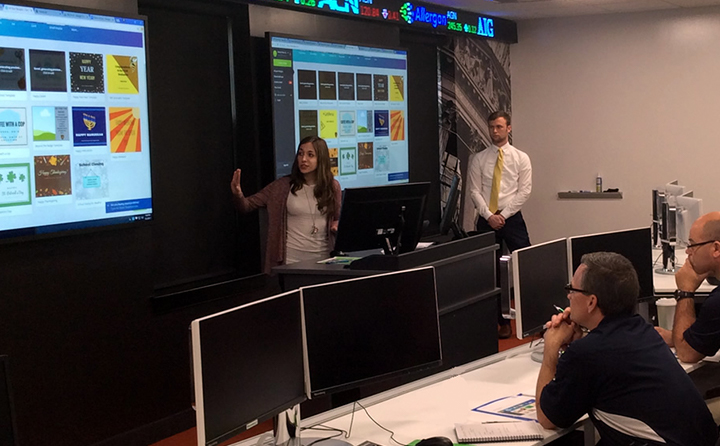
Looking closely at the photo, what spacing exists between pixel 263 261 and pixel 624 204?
472 centimetres

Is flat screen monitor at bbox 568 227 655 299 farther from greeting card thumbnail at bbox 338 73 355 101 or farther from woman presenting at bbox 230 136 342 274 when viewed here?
greeting card thumbnail at bbox 338 73 355 101

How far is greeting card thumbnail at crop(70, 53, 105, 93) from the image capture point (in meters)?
4.03

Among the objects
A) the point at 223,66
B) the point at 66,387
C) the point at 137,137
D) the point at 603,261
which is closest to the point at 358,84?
the point at 223,66

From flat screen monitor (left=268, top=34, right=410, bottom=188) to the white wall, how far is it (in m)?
2.85

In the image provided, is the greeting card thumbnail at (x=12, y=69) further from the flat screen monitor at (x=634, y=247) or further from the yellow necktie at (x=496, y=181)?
the yellow necktie at (x=496, y=181)

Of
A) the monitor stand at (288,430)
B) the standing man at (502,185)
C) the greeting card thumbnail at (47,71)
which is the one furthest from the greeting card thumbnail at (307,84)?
the monitor stand at (288,430)

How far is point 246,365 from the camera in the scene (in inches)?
87.8

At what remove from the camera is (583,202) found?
8.88m

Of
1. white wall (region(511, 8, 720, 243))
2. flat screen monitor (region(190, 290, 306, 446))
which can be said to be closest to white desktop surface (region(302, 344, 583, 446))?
flat screen monitor (region(190, 290, 306, 446))

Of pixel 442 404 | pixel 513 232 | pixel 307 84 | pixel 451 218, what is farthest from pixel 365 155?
pixel 442 404

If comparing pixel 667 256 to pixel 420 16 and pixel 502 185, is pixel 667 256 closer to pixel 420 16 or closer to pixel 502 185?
pixel 502 185

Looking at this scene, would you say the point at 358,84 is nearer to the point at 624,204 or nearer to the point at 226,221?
the point at 226,221

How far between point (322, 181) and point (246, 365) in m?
2.62

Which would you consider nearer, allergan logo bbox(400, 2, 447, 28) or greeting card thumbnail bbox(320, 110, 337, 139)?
greeting card thumbnail bbox(320, 110, 337, 139)
